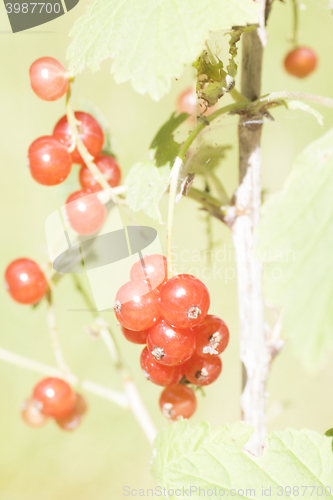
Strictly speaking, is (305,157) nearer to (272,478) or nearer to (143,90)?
(143,90)

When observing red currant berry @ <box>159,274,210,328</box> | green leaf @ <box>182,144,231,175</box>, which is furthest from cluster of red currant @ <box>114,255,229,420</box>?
green leaf @ <box>182,144,231,175</box>

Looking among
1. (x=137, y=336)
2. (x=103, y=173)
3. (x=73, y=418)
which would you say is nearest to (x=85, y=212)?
(x=103, y=173)

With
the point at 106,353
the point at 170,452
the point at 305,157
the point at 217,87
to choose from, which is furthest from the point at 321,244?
the point at 106,353

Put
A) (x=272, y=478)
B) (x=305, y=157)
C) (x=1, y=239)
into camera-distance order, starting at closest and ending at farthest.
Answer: (x=305, y=157), (x=272, y=478), (x=1, y=239)

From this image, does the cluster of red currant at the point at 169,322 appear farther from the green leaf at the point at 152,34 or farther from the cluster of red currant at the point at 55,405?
the cluster of red currant at the point at 55,405

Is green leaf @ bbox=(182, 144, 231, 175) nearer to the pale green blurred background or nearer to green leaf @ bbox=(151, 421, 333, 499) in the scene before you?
green leaf @ bbox=(151, 421, 333, 499)

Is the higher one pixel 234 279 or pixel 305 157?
pixel 305 157

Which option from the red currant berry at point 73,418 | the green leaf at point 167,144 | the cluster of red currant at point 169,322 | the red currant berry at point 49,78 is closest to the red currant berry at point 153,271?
the cluster of red currant at point 169,322

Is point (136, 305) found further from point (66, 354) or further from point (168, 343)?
point (66, 354)
